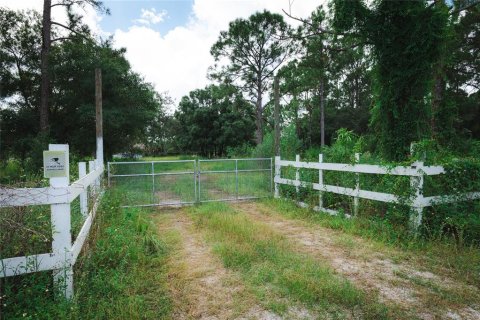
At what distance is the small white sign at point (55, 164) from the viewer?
283 centimetres

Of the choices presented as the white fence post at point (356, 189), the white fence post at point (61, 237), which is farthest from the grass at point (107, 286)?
the white fence post at point (356, 189)

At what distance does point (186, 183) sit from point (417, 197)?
6.50m

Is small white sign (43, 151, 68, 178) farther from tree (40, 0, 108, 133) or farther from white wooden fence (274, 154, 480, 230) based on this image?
tree (40, 0, 108, 133)

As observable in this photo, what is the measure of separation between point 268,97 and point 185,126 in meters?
16.1

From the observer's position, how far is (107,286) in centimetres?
331

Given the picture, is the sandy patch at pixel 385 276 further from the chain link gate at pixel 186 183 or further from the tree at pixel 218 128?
the tree at pixel 218 128

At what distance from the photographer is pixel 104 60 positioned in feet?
53.3

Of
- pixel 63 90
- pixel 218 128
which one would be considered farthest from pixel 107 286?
pixel 218 128

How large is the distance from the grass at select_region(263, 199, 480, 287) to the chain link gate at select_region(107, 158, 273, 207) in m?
3.42

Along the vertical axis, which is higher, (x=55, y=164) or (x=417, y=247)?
(x=55, y=164)

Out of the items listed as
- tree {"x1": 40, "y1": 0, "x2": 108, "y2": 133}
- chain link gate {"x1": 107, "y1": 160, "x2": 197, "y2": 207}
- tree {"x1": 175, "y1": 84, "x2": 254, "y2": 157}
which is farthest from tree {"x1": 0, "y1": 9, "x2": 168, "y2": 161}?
tree {"x1": 175, "y1": 84, "x2": 254, "y2": 157}

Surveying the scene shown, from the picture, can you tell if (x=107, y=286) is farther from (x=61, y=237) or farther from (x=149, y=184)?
(x=149, y=184)

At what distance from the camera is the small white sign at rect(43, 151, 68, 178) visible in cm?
283

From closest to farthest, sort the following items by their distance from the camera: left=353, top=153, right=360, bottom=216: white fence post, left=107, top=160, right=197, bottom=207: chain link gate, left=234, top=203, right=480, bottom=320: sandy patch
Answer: left=234, top=203, right=480, bottom=320: sandy patch
left=353, top=153, right=360, bottom=216: white fence post
left=107, top=160, right=197, bottom=207: chain link gate
